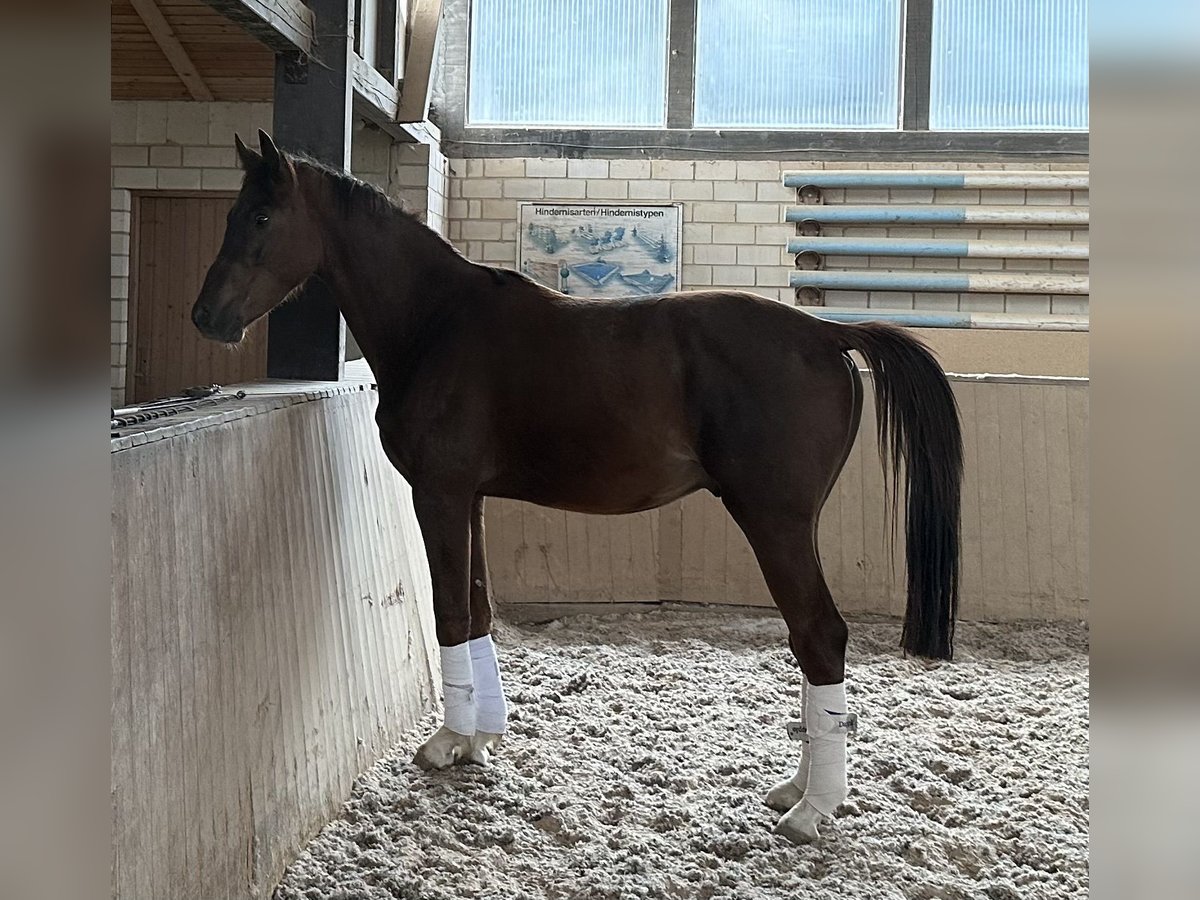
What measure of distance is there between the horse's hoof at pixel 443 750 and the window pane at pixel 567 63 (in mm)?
5255

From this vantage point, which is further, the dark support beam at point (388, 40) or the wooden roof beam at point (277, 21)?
the dark support beam at point (388, 40)

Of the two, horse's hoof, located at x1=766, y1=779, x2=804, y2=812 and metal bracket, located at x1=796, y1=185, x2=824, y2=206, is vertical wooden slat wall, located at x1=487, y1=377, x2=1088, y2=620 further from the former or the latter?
metal bracket, located at x1=796, y1=185, x2=824, y2=206

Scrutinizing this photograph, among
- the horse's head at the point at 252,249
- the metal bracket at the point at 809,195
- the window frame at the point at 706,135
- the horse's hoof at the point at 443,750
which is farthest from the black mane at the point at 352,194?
the metal bracket at the point at 809,195

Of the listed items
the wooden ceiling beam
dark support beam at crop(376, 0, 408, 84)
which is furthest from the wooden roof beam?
the wooden ceiling beam

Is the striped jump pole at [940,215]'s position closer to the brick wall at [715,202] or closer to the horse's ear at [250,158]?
the brick wall at [715,202]

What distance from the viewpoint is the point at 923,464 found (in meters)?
2.62

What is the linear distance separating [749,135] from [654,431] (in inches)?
194

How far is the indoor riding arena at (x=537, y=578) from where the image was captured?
7.10 feet

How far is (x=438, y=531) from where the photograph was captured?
281cm

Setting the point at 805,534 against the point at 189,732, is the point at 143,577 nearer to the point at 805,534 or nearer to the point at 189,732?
the point at 189,732

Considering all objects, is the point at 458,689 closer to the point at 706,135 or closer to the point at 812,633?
the point at 812,633

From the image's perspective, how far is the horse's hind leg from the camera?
2.53 meters

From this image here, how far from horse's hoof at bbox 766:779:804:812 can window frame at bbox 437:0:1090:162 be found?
526 cm

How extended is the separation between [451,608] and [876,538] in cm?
246
